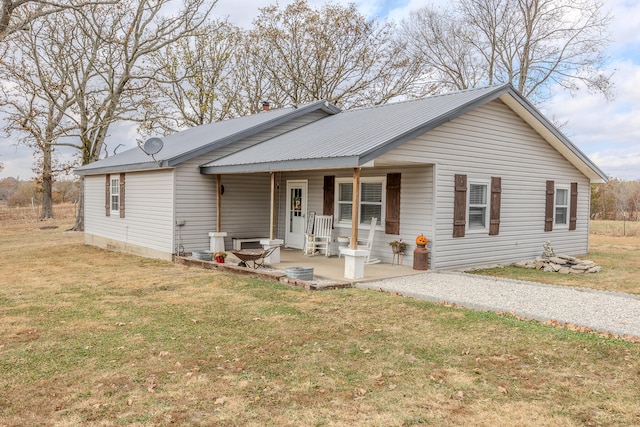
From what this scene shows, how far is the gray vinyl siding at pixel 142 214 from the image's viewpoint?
39.7ft

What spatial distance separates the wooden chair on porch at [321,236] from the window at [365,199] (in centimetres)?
30

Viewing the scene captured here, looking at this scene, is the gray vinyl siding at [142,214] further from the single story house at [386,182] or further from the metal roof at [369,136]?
the metal roof at [369,136]

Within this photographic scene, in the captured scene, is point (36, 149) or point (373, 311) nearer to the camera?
point (373, 311)

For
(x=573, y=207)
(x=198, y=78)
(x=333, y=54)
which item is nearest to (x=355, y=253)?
(x=573, y=207)

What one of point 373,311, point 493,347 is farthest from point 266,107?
point 493,347

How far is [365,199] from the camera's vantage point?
11648mm

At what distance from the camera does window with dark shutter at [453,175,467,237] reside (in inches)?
414

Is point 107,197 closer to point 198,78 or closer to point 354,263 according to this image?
point 354,263

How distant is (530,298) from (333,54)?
19878 mm

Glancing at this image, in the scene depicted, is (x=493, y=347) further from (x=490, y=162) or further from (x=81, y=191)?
(x=81, y=191)

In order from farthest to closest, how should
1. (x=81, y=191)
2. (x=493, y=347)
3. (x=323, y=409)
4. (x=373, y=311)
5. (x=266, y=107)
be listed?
(x=81, y=191)
(x=266, y=107)
(x=373, y=311)
(x=493, y=347)
(x=323, y=409)

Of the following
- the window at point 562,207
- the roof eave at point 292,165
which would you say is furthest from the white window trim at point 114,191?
the window at point 562,207

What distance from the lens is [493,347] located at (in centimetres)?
521

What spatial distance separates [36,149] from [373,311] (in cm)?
2333
